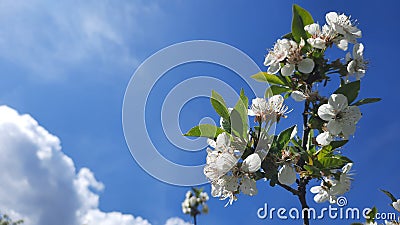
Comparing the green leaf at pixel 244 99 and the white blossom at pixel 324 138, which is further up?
the green leaf at pixel 244 99

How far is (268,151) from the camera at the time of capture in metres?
1.31

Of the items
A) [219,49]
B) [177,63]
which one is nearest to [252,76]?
[219,49]

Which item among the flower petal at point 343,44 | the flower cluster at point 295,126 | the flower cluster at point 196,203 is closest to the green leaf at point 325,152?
the flower cluster at point 295,126

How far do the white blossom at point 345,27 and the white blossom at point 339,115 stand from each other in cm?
29

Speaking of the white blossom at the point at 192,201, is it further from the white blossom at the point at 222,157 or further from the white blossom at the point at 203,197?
the white blossom at the point at 222,157

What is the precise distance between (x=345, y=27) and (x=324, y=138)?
47 centimetres

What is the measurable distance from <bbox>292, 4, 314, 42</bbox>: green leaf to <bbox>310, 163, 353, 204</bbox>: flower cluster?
1.70ft

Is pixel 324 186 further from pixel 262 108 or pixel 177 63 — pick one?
pixel 177 63

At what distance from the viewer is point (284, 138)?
1.39 m

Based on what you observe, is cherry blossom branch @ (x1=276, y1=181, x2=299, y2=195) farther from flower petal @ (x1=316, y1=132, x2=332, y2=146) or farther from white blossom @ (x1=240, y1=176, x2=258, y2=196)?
flower petal @ (x1=316, y1=132, x2=332, y2=146)

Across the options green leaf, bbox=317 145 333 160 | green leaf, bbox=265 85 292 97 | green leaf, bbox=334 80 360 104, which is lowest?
green leaf, bbox=317 145 333 160

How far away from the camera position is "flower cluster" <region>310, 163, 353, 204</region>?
56.1 inches

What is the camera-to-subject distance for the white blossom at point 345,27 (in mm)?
1544

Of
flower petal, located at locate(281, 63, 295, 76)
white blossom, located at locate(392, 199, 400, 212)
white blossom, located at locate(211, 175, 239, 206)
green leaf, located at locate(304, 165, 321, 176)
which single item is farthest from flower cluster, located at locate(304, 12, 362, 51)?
white blossom, located at locate(392, 199, 400, 212)
